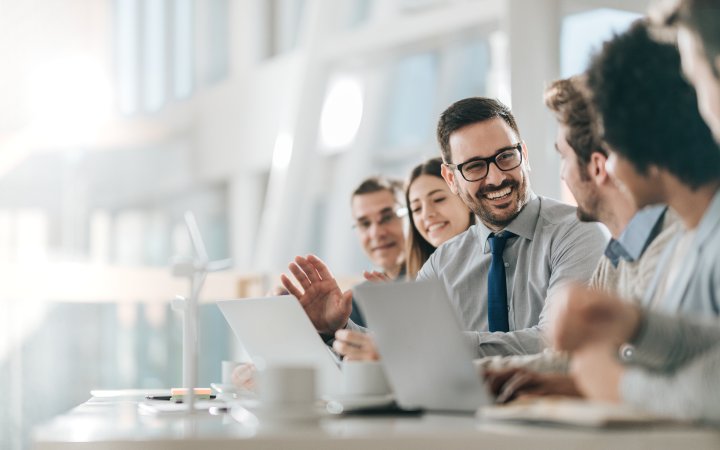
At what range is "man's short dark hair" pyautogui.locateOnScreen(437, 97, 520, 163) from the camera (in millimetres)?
2689

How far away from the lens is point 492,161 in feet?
8.68

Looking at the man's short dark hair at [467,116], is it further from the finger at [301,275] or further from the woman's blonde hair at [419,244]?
the woman's blonde hair at [419,244]

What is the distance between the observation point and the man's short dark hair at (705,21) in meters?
1.46

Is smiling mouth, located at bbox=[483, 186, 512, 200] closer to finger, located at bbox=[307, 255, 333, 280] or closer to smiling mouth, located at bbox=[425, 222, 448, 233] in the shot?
finger, located at bbox=[307, 255, 333, 280]

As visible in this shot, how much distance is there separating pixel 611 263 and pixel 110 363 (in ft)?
18.4

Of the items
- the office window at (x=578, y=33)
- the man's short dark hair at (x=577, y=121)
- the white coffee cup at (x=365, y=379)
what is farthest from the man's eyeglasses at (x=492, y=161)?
the office window at (x=578, y=33)

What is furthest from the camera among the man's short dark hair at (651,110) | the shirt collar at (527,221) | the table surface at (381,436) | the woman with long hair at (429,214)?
the woman with long hair at (429,214)

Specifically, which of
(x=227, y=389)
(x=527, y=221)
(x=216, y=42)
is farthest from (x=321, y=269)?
(x=216, y=42)

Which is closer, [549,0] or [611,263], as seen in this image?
[611,263]

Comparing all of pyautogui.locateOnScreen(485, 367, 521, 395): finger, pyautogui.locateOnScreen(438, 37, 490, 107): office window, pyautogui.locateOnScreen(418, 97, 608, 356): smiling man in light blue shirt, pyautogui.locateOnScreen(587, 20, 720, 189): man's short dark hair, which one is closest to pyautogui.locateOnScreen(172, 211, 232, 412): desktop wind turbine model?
pyautogui.locateOnScreen(485, 367, 521, 395): finger

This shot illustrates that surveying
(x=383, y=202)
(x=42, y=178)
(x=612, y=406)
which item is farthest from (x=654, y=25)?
(x=42, y=178)

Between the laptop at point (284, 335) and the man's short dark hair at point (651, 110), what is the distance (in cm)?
71

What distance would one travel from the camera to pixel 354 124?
6.53 meters

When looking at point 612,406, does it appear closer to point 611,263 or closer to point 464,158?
point 611,263
